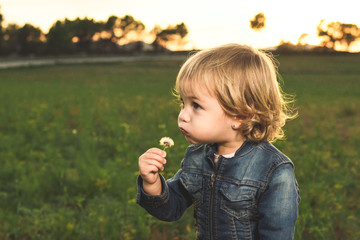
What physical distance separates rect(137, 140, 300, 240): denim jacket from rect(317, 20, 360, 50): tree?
110 metres

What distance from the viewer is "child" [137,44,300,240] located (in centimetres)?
168

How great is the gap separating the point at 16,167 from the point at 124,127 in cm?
259

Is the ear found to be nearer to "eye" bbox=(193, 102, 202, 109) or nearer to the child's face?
the child's face

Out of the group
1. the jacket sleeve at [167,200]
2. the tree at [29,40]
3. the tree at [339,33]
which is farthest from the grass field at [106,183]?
the tree at [339,33]

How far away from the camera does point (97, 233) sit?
3162 mm

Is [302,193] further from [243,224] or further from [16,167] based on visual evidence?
[16,167]

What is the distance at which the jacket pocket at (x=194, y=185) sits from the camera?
1.88 meters

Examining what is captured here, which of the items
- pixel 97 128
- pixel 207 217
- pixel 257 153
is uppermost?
pixel 257 153

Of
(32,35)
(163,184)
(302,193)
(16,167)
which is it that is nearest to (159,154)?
(163,184)

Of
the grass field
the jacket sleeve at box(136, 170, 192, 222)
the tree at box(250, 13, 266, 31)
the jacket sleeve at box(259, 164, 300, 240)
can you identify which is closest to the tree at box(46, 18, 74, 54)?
the tree at box(250, 13, 266, 31)

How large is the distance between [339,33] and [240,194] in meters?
112

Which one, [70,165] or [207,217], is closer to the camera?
[207,217]

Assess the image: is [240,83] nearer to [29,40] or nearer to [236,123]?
[236,123]

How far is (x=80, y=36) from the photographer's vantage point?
302ft
